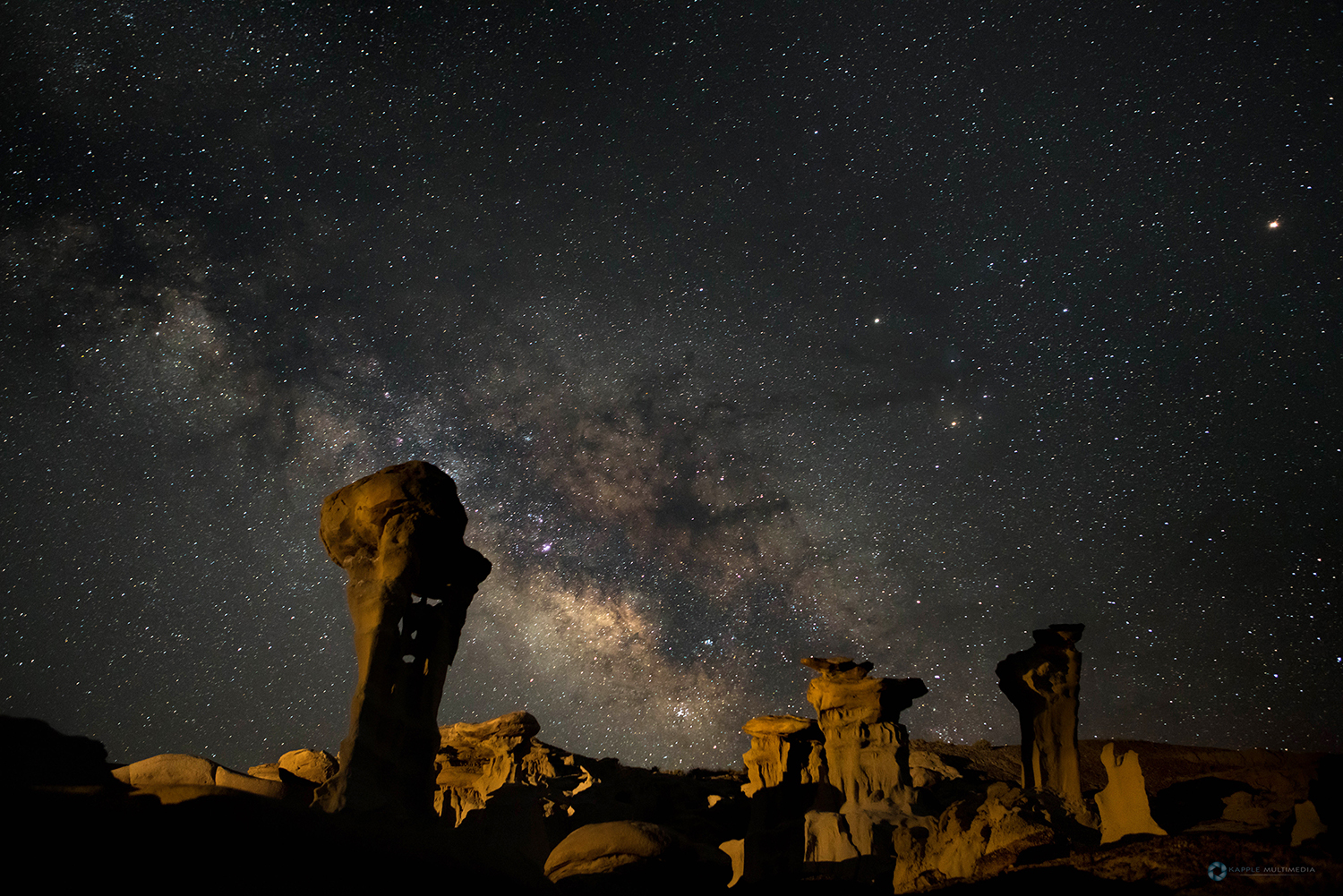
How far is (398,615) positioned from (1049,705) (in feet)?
64.2

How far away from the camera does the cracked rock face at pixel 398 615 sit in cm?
1178

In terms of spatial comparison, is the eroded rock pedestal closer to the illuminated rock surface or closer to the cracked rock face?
the illuminated rock surface

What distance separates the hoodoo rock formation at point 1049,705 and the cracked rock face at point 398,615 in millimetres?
17532

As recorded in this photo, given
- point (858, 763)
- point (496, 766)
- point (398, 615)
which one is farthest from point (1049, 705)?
point (398, 615)

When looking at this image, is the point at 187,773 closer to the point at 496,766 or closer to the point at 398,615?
the point at 398,615

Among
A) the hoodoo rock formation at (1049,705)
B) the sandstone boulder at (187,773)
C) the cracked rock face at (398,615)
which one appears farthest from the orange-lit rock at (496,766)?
the hoodoo rock formation at (1049,705)

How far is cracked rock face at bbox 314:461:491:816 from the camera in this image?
1178 cm

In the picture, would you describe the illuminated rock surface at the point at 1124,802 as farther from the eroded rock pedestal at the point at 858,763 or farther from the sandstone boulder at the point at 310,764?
the sandstone boulder at the point at 310,764

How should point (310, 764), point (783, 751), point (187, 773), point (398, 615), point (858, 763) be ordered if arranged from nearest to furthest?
1. point (187, 773)
2. point (398, 615)
3. point (310, 764)
4. point (858, 763)
5. point (783, 751)

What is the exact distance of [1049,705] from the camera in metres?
20.9

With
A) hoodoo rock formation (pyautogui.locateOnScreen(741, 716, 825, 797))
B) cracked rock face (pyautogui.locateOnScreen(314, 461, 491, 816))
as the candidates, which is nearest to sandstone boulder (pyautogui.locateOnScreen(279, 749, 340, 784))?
cracked rock face (pyautogui.locateOnScreen(314, 461, 491, 816))

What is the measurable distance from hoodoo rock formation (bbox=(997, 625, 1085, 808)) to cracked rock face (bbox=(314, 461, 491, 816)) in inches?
690

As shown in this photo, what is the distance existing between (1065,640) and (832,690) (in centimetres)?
755

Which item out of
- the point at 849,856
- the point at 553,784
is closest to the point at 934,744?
the point at 849,856
